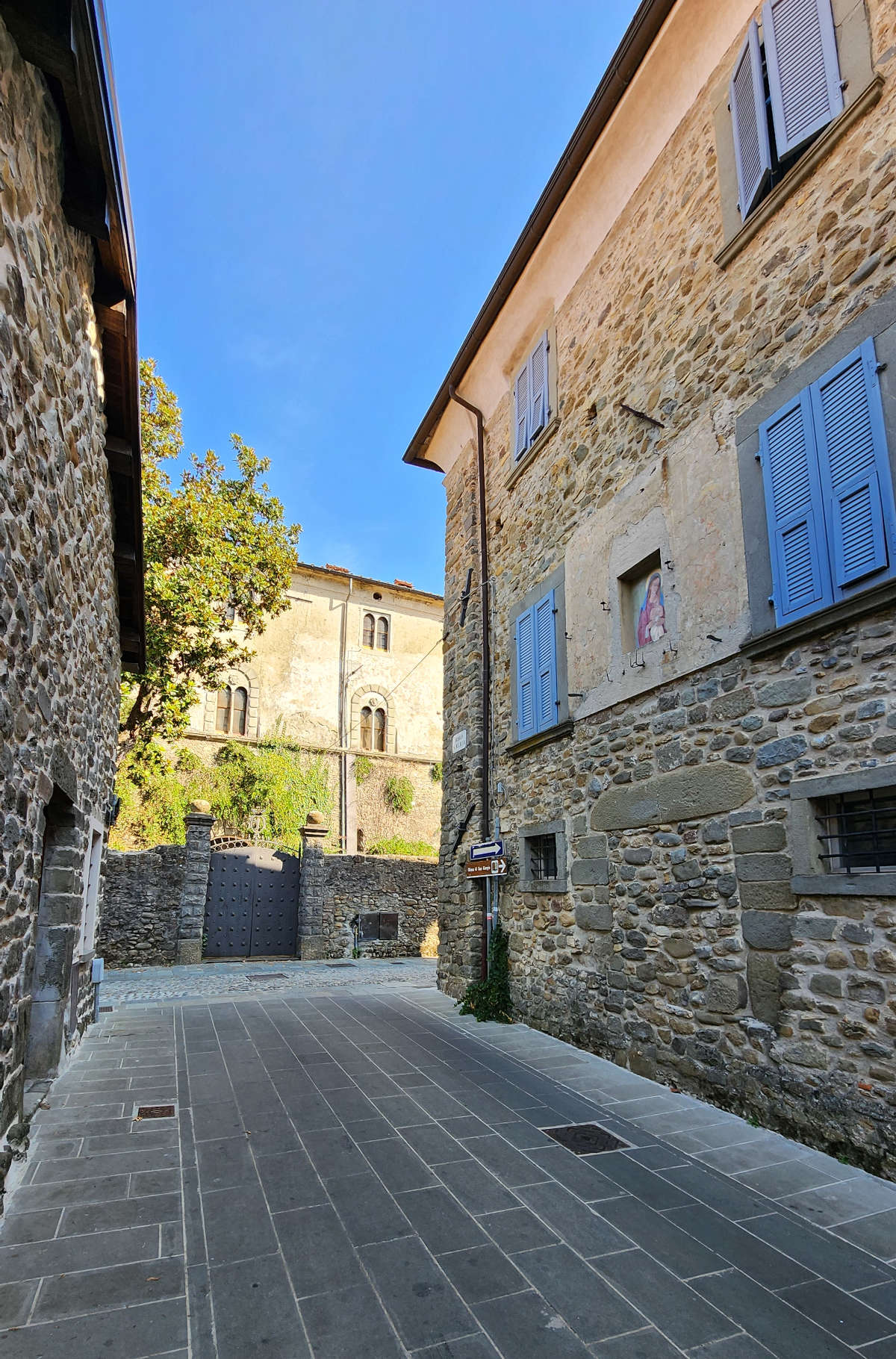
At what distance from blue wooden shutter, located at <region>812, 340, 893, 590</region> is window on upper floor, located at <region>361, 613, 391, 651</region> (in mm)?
20365

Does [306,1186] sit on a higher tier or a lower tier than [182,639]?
lower

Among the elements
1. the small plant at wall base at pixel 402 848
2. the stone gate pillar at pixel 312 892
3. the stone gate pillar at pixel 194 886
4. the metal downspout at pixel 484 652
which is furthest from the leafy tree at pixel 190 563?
the small plant at wall base at pixel 402 848

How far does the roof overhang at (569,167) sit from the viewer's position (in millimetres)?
5566

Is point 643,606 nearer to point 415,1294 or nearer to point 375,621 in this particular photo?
point 415,1294

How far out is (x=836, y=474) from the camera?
3.94 m

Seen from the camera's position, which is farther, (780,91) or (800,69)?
(780,91)

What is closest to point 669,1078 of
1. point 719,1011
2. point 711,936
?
point 719,1011

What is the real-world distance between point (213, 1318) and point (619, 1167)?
2037mm

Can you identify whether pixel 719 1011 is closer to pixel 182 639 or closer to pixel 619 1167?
pixel 619 1167

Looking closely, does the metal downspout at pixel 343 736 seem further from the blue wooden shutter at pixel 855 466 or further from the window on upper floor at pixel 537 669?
the blue wooden shutter at pixel 855 466

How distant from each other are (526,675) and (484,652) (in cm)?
124

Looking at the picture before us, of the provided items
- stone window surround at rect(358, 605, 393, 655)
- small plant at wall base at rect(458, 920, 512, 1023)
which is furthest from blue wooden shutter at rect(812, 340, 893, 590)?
stone window surround at rect(358, 605, 393, 655)

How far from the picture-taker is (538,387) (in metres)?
7.98

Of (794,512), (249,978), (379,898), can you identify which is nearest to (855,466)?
(794,512)
